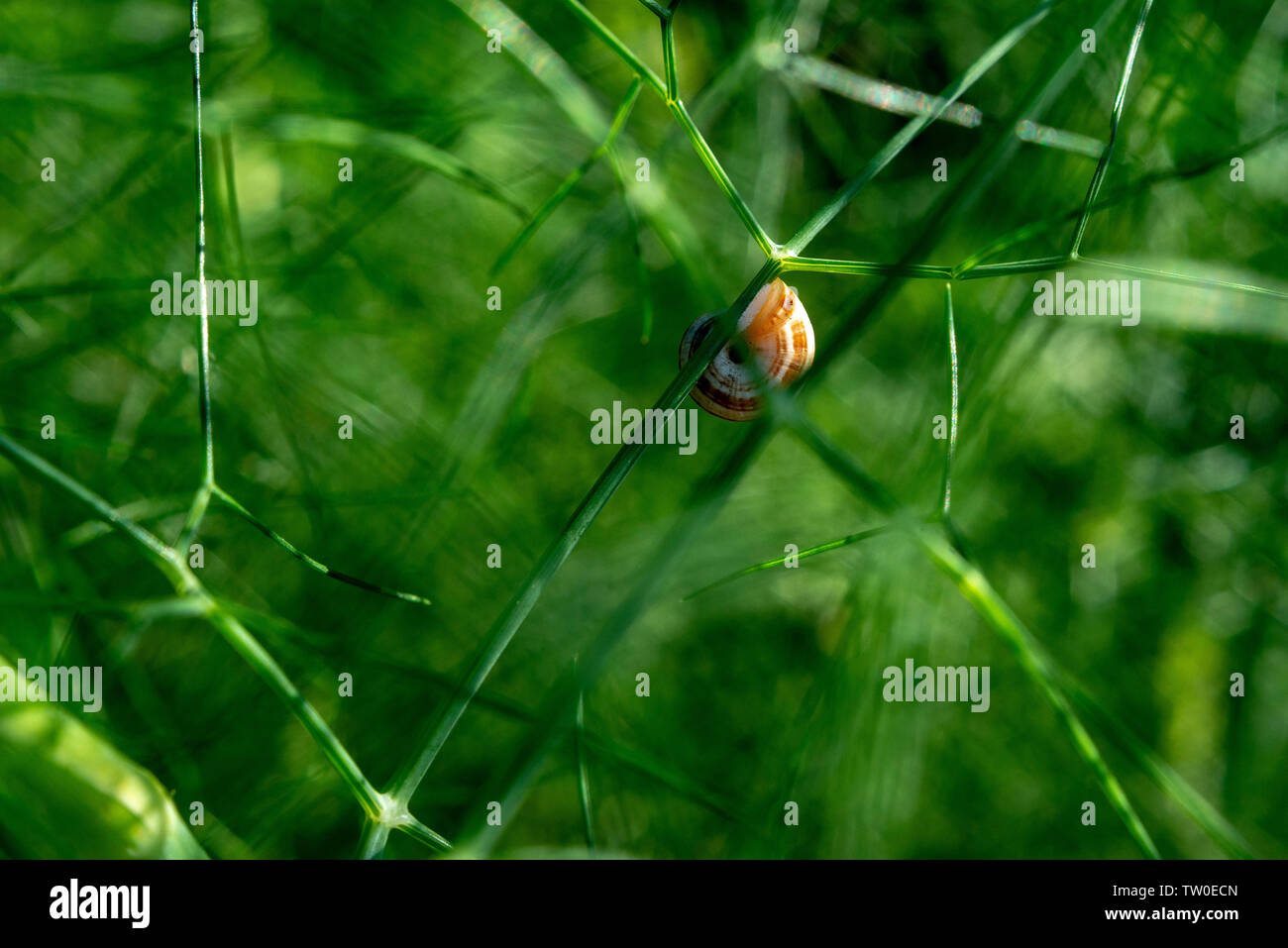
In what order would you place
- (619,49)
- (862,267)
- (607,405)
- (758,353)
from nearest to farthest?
(862,267) → (619,49) → (758,353) → (607,405)

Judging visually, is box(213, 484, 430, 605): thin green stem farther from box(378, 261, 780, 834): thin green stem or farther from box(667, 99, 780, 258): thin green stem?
box(667, 99, 780, 258): thin green stem

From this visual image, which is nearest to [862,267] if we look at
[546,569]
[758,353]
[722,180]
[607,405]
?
[722,180]

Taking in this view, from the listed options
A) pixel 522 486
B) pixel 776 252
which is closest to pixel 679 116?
pixel 776 252

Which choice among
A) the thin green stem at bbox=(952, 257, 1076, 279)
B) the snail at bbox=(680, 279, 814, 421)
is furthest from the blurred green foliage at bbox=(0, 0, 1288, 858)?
the thin green stem at bbox=(952, 257, 1076, 279)

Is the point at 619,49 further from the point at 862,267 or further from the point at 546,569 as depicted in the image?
the point at 546,569

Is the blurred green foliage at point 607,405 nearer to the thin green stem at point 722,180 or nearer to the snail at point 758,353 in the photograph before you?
the snail at point 758,353

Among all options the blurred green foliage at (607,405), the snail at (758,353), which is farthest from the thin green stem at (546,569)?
the blurred green foliage at (607,405)

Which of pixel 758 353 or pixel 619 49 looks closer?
pixel 619 49
